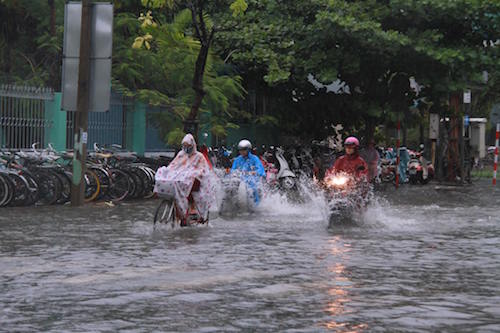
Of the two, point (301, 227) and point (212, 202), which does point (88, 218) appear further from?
point (301, 227)

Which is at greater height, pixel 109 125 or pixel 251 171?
pixel 109 125

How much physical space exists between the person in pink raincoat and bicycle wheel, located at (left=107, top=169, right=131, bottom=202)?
6.91 m

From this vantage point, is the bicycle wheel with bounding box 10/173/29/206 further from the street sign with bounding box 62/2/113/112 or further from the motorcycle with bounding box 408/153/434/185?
the motorcycle with bounding box 408/153/434/185

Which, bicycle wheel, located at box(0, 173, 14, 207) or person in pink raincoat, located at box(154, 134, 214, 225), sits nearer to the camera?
person in pink raincoat, located at box(154, 134, 214, 225)

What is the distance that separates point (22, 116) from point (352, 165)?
10.0 m

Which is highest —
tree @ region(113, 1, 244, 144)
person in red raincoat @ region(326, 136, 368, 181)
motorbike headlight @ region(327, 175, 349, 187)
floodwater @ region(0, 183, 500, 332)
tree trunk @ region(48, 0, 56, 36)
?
tree trunk @ region(48, 0, 56, 36)

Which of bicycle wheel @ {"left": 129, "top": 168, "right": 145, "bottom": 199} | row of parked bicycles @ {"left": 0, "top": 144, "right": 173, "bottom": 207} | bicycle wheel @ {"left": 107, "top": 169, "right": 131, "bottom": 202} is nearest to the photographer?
row of parked bicycles @ {"left": 0, "top": 144, "right": 173, "bottom": 207}

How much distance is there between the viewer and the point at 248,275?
37.6 ft

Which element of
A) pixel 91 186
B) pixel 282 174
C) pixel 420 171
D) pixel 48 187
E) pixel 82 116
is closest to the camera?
pixel 48 187

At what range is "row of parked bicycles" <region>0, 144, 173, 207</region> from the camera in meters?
22.4

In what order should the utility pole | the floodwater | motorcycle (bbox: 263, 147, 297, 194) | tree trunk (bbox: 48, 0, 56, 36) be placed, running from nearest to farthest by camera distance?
the floodwater
the utility pole
motorcycle (bbox: 263, 147, 297, 194)
tree trunk (bbox: 48, 0, 56, 36)

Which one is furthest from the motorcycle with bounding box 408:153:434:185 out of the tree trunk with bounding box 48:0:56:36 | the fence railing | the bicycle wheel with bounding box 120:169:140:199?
the bicycle wheel with bounding box 120:169:140:199

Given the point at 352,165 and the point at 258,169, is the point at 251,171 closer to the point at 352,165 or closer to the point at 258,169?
the point at 258,169

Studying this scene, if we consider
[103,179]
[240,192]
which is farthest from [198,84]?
[240,192]
